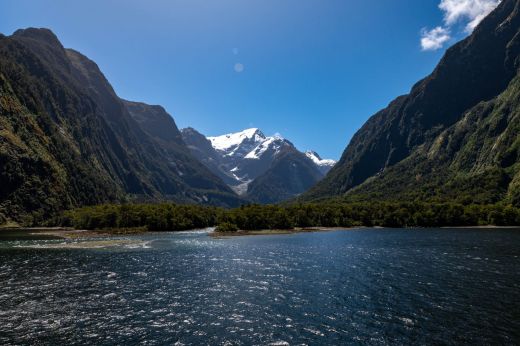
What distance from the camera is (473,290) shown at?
61.5 m

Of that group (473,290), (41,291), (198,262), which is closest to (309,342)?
(473,290)

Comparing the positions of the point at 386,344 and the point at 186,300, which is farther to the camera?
the point at 186,300

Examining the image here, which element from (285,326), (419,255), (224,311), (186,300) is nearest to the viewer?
(285,326)

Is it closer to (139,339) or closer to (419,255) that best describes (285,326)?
(139,339)

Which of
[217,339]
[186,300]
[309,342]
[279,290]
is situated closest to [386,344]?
[309,342]

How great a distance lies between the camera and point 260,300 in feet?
187

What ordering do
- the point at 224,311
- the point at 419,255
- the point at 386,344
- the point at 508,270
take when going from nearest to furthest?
1. the point at 386,344
2. the point at 224,311
3. the point at 508,270
4. the point at 419,255

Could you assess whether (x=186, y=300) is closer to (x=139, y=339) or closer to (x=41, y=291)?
(x=139, y=339)

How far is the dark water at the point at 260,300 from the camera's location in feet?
138

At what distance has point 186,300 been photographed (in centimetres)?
5706

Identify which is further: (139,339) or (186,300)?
(186,300)

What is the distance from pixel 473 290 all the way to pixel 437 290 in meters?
5.61

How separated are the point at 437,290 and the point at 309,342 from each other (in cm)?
3226

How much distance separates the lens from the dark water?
4212cm
